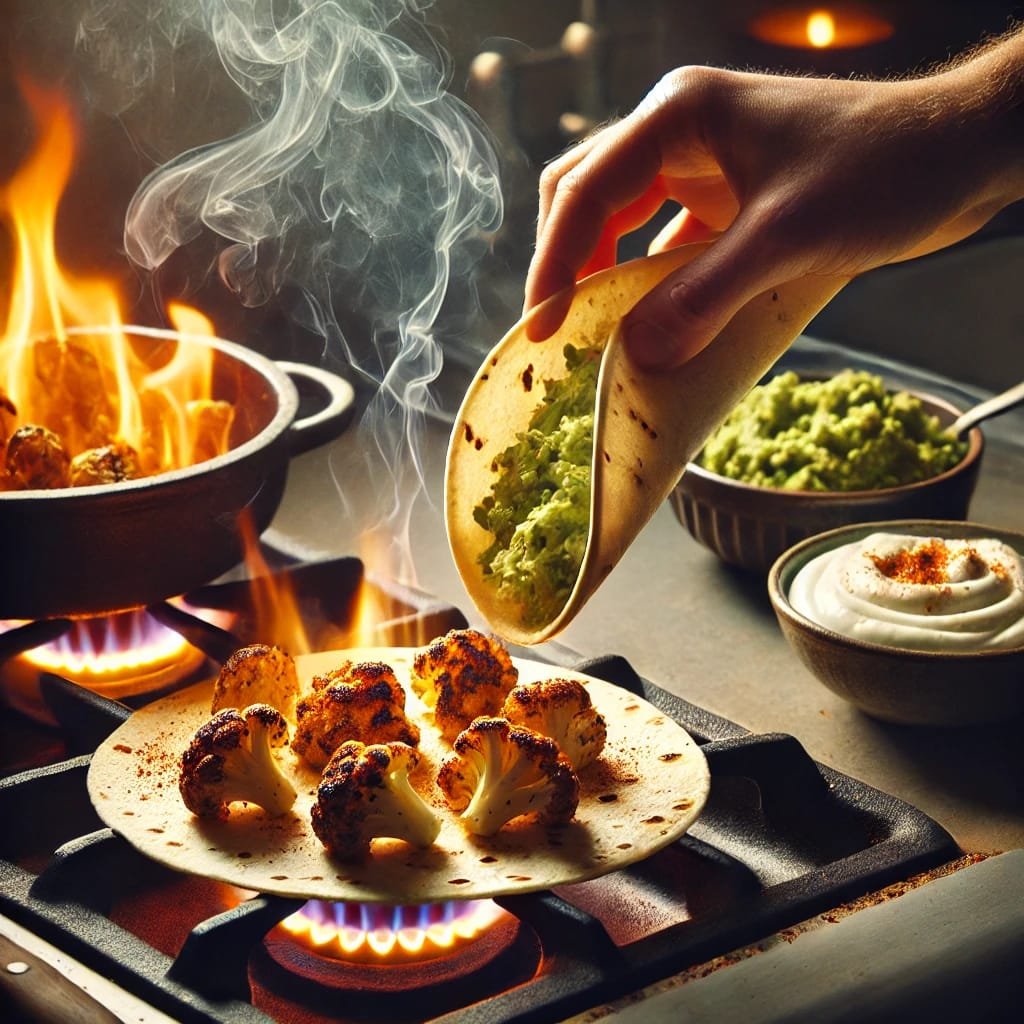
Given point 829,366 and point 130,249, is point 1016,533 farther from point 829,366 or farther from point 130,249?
point 130,249

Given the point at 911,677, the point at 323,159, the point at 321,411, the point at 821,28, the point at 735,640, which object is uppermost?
the point at 821,28

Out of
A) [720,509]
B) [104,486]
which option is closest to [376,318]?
[720,509]

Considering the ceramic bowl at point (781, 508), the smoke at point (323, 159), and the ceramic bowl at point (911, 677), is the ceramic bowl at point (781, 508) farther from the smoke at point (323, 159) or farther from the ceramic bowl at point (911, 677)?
the smoke at point (323, 159)

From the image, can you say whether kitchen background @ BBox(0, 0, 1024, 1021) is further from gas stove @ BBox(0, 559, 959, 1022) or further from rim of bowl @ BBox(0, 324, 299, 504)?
rim of bowl @ BBox(0, 324, 299, 504)

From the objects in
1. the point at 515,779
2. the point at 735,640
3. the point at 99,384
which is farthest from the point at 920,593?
the point at 99,384

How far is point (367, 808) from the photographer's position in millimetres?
1157

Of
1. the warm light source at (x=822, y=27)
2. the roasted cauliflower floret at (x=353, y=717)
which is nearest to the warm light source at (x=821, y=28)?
the warm light source at (x=822, y=27)

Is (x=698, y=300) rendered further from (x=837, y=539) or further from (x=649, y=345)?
(x=837, y=539)

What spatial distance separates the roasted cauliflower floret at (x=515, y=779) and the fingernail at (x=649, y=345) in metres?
0.32

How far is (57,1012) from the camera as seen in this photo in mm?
1011

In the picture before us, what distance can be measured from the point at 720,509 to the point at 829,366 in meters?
0.99

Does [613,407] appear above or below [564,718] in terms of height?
above

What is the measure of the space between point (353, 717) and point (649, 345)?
421 mm

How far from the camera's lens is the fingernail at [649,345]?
121 centimetres
